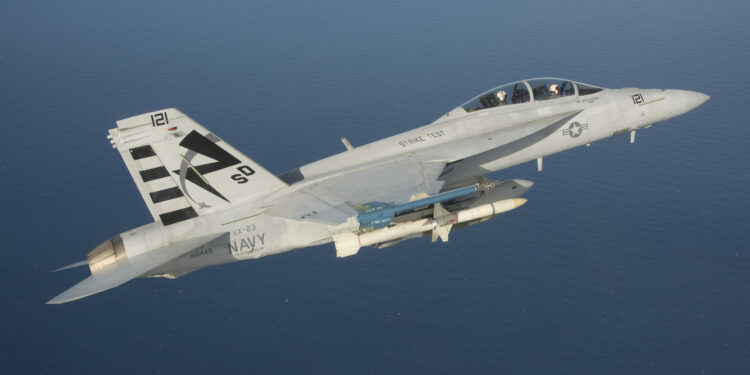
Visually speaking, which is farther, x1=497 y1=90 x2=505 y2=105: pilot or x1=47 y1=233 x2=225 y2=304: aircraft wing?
x1=497 y1=90 x2=505 y2=105: pilot

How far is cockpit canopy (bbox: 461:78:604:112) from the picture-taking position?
21.7 metres

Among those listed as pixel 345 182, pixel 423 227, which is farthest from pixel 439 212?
pixel 345 182

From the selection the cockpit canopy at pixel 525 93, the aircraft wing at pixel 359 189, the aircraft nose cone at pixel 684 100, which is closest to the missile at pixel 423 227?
the aircraft wing at pixel 359 189

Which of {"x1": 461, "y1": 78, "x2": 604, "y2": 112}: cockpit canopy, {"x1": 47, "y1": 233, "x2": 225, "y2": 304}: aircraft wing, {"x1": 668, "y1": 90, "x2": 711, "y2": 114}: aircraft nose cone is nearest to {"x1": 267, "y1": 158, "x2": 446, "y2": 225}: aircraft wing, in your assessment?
{"x1": 47, "y1": 233, "x2": 225, "y2": 304}: aircraft wing

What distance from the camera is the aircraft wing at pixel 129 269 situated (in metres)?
15.5

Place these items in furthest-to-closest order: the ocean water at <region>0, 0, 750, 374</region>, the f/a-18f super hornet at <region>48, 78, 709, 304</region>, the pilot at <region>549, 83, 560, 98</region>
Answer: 1. the ocean water at <region>0, 0, 750, 374</region>
2. the pilot at <region>549, 83, 560, 98</region>
3. the f/a-18f super hornet at <region>48, 78, 709, 304</region>

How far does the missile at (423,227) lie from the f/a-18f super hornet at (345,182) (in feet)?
0.11

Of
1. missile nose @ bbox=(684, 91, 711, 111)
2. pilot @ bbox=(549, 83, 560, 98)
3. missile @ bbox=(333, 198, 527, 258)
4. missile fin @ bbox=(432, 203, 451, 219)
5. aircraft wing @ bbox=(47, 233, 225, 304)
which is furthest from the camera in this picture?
missile nose @ bbox=(684, 91, 711, 111)

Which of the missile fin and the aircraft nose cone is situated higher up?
the aircraft nose cone

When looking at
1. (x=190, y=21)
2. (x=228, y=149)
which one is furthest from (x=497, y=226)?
(x=190, y=21)

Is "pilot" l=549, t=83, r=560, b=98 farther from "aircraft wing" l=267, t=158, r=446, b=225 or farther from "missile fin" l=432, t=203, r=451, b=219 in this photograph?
"missile fin" l=432, t=203, r=451, b=219

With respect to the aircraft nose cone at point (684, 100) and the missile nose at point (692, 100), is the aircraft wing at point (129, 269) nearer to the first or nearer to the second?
the aircraft nose cone at point (684, 100)

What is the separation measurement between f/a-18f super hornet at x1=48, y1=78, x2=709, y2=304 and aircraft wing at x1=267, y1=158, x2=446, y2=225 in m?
0.04

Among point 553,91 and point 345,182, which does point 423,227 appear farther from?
point 553,91
